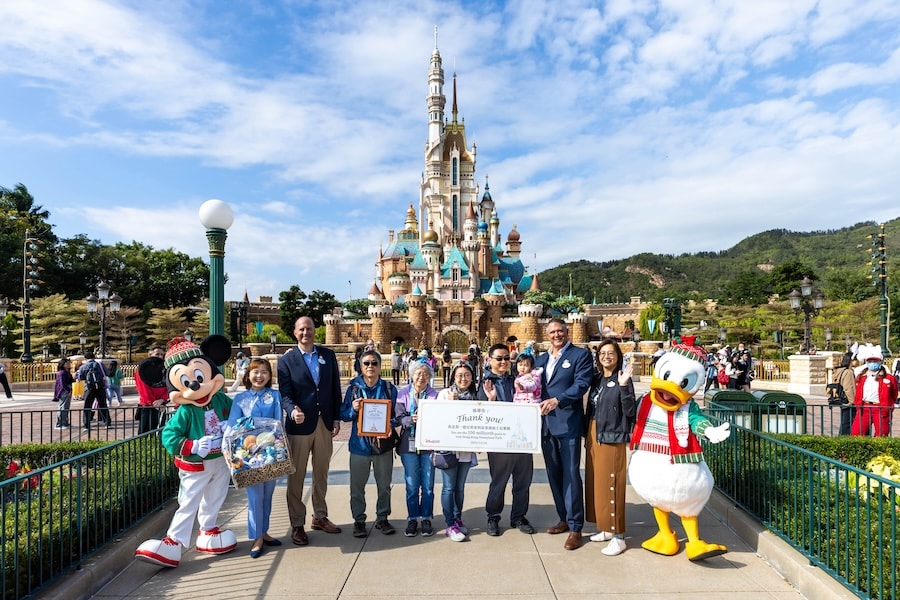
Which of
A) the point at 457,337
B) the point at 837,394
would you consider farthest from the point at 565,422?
the point at 457,337

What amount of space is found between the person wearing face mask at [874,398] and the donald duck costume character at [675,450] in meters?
4.96

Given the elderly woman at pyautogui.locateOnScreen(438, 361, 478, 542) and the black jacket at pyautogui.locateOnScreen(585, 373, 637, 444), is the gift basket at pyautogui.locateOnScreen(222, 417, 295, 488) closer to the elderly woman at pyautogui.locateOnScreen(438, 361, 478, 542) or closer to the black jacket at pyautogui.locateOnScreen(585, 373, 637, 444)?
the elderly woman at pyautogui.locateOnScreen(438, 361, 478, 542)

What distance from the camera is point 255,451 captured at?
4500 mm

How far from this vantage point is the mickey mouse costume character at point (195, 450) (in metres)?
4.43

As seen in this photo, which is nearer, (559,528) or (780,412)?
(559,528)

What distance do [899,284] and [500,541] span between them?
207 ft

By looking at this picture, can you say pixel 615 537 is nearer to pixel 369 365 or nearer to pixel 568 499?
pixel 568 499

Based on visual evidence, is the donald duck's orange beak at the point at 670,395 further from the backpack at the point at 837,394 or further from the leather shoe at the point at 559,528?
the backpack at the point at 837,394

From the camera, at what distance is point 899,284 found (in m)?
52.5

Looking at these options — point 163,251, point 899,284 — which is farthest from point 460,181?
point 899,284

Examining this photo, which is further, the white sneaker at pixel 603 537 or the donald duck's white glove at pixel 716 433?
the white sneaker at pixel 603 537

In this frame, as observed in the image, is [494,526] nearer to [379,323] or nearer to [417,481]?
[417,481]

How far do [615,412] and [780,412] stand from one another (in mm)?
5025

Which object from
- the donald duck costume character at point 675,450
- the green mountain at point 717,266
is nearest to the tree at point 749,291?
the green mountain at point 717,266
